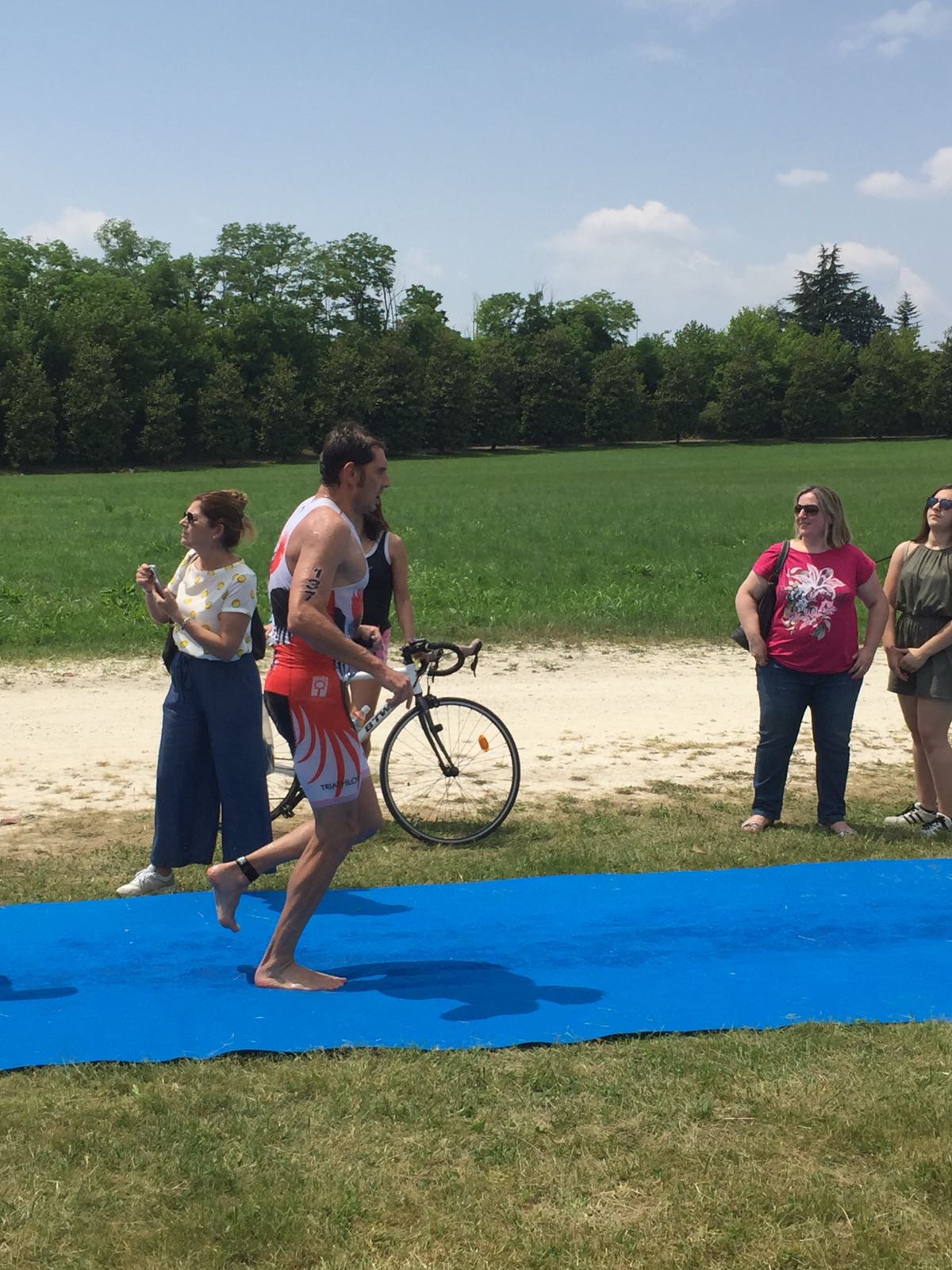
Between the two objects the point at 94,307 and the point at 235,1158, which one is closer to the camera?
the point at 235,1158

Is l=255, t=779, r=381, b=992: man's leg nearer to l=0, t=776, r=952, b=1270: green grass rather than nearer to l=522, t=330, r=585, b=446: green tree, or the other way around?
l=0, t=776, r=952, b=1270: green grass

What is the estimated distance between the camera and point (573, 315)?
445ft

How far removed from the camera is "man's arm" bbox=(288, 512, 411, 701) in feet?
15.9

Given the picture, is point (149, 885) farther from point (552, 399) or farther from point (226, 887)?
point (552, 399)

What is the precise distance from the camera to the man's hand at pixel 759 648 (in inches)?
308

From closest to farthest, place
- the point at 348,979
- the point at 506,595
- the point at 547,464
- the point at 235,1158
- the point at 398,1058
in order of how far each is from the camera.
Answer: the point at 235,1158
the point at 398,1058
the point at 348,979
the point at 506,595
the point at 547,464

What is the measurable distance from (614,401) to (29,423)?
4881 cm

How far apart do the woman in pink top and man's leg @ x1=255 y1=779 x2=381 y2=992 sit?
3285 millimetres

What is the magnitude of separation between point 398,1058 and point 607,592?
13869 millimetres

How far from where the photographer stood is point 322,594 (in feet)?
16.1

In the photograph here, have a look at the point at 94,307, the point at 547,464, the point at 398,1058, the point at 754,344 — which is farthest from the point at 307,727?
the point at 754,344

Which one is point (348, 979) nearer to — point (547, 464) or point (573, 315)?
point (547, 464)

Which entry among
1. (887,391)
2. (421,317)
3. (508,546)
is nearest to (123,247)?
(421,317)

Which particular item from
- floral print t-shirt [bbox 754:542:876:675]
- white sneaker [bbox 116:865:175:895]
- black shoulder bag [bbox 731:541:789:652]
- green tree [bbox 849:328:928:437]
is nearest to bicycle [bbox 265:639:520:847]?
white sneaker [bbox 116:865:175:895]
